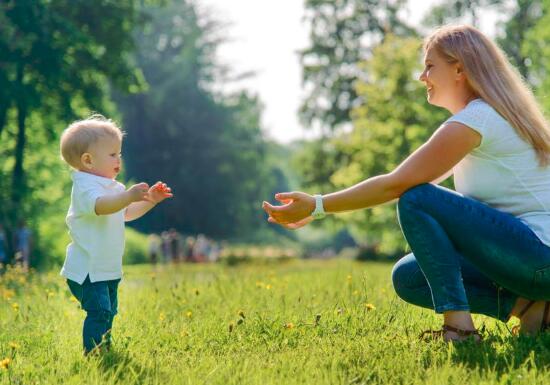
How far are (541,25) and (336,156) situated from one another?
14294mm

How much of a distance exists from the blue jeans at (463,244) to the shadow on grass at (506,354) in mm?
247

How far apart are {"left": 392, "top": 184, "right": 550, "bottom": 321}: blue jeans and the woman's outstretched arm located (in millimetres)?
72

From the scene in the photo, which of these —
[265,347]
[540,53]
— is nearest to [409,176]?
[265,347]

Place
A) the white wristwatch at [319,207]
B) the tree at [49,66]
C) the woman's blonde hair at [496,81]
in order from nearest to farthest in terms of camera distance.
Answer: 1. the woman's blonde hair at [496,81]
2. the white wristwatch at [319,207]
3. the tree at [49,66]

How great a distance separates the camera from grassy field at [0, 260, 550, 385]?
3.18 m

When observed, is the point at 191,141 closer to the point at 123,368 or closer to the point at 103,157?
the point at 103,157

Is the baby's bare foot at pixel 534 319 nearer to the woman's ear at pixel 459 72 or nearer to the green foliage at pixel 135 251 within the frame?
the woman's ear at pixel 459 72

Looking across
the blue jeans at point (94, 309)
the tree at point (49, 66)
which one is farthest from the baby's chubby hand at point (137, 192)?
the tree at point (49, 66)

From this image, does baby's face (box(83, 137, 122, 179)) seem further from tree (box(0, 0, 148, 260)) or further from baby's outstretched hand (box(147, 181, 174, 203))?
tree (box(0, 0, 148, 260))

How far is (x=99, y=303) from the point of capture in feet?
13.5

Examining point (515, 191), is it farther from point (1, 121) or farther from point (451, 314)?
point (1, 121)

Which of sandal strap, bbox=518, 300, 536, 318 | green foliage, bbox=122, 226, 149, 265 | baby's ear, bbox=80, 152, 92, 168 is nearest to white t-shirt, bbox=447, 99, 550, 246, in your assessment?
sandal strap, bbox=518, 300, 536, 318

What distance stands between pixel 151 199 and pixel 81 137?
56 centimetres

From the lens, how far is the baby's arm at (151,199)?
4.24 metres
